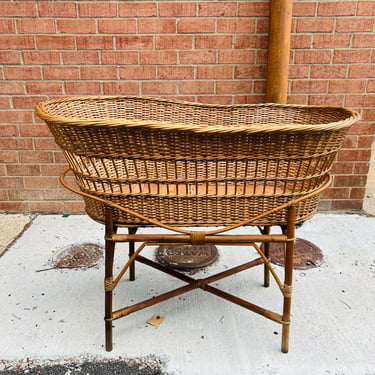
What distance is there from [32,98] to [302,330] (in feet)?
7.92

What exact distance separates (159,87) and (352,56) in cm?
143

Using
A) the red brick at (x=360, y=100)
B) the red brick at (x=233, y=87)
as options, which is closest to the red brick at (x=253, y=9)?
the red brick at (x=233, y=87)

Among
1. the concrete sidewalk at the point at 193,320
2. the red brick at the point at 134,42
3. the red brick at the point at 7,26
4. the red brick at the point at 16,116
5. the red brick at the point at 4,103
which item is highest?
the red brick at the point at 7,26

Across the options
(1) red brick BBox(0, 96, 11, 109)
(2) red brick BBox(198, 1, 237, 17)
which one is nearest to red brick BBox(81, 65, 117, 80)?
(1) red brick BBox(0, 96, 11, 109)

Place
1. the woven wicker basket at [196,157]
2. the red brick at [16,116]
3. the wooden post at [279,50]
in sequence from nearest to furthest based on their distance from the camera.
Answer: the woven wicker basket at [196,157] → the wooden post at [279,50] → the red brick at [16,116]

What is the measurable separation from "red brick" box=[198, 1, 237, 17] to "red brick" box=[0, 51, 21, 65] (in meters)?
1.35

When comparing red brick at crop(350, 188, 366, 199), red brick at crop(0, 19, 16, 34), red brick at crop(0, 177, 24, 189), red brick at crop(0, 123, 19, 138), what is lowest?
red brick at crop(350, 188, 366, 199)

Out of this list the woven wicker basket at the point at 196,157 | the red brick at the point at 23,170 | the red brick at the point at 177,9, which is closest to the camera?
the woven wicker basket at the point at 196,157

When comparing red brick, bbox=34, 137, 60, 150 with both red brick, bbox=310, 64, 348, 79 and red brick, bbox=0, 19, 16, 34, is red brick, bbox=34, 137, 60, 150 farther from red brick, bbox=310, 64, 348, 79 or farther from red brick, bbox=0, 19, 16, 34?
red brick, bbox=310, 64, 348, 79

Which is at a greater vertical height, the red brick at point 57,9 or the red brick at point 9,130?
the red brick at point 57,9

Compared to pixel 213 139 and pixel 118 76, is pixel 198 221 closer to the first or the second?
pixel 213 139

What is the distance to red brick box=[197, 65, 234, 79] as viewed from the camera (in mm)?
2824

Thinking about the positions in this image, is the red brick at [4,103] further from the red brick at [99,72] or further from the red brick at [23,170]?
the red brick at [99,72]

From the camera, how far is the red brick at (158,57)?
2.79 metres
